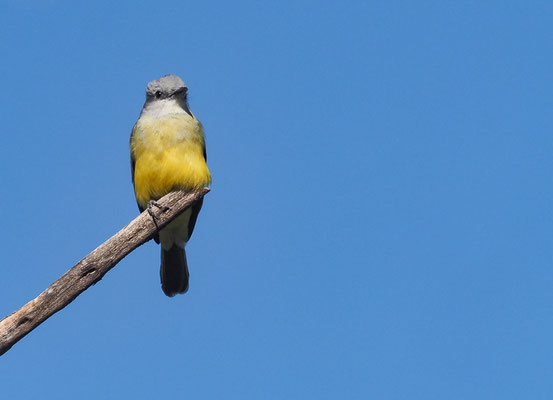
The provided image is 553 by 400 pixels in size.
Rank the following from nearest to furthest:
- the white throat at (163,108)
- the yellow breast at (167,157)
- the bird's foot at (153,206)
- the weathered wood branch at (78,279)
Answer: the weathered wood branch at (78,279), the bird's foot at (153,206), the yellow breast at (167,157), the white throat at (163,108)

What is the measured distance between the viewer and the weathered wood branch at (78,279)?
7.59 meters

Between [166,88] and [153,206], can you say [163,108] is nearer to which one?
[166,88]

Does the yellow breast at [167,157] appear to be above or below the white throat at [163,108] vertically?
below

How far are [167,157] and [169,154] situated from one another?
0.05 metres

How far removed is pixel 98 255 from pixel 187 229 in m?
3.29

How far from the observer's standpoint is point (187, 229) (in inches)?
444

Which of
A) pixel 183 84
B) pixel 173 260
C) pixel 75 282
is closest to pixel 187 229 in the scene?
pixel 173 260

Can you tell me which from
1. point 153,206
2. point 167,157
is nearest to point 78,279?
point 153,206

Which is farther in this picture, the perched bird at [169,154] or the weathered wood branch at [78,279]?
the perched bird at [169,154]

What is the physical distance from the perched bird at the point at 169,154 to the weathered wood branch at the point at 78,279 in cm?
95

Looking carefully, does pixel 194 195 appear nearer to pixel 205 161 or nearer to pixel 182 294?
pixel 205 161

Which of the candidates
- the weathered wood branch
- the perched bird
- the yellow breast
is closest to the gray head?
the perched bird

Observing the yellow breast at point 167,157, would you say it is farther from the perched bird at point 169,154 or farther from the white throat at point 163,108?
the white throat at point 163,108

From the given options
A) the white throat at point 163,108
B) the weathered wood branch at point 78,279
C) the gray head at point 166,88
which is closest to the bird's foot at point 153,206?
the weathered wood branch at point 78,279
